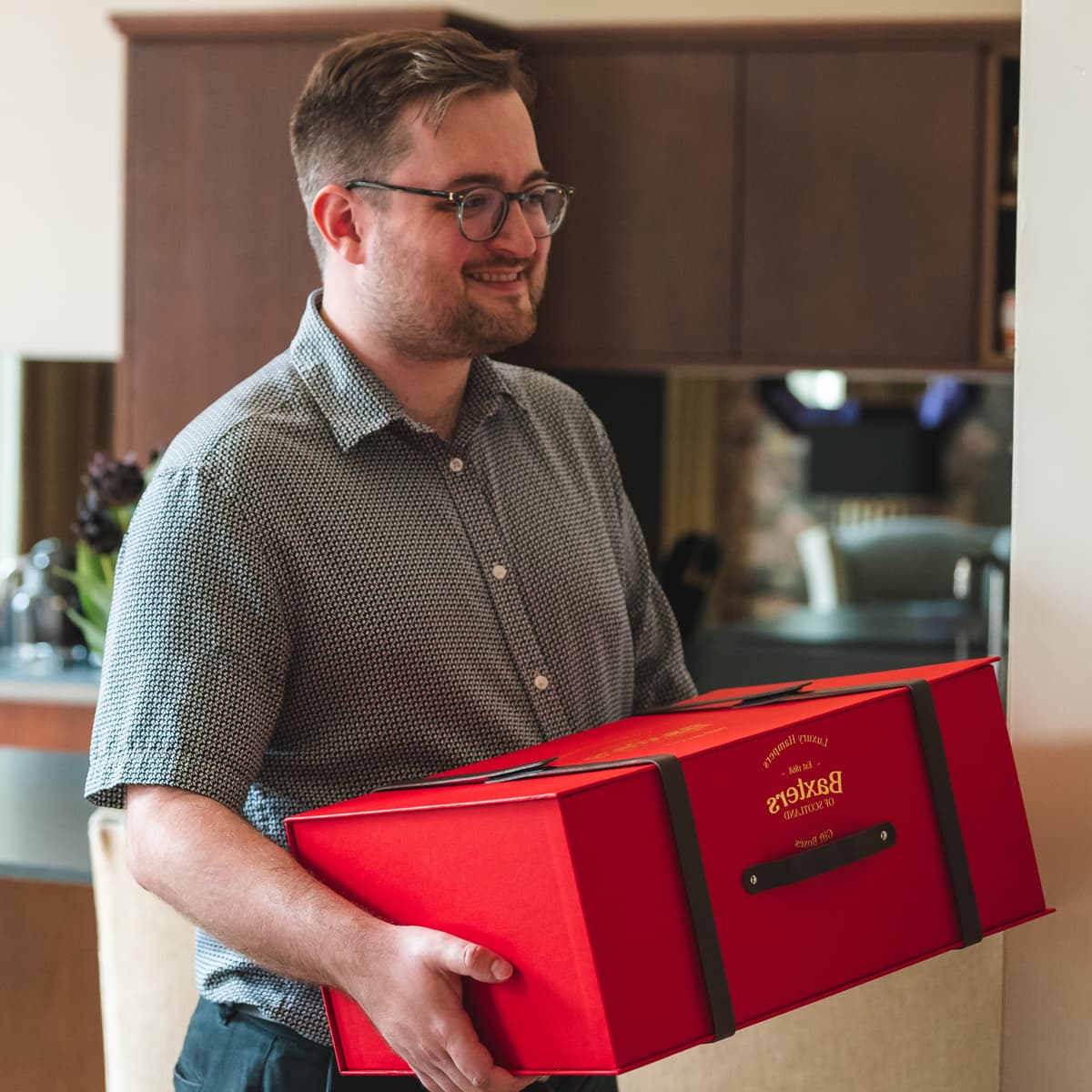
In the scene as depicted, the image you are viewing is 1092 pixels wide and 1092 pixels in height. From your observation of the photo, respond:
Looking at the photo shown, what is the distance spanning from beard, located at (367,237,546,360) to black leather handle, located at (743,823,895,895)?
46 centimetres

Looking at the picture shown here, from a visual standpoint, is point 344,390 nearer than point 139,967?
Yes

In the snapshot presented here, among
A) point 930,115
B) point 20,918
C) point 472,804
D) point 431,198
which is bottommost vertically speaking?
point 20,918

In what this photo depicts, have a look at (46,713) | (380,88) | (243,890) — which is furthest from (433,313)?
(46,713)

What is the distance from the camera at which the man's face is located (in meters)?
1.14

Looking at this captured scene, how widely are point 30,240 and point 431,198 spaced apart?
277 cm

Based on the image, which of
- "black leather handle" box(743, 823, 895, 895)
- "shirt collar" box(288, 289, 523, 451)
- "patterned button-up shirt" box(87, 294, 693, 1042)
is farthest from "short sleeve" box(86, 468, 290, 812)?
"black leather handle" box(743, 823, 895, 895)

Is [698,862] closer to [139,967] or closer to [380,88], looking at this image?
[380,88]

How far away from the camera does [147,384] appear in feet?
10.3

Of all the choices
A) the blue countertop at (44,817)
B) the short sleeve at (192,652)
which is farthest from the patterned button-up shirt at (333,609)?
the blue countertop at (44,817)

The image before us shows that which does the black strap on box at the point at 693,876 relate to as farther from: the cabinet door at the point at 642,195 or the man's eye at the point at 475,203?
the cabinet door at the point at 642,195

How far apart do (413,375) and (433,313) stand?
7 cm

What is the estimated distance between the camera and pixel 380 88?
3.81 feet

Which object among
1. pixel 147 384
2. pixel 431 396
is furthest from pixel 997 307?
pixel 431 396

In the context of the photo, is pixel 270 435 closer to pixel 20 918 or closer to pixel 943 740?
pixel 943 740
